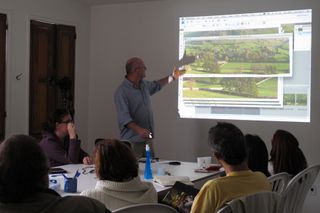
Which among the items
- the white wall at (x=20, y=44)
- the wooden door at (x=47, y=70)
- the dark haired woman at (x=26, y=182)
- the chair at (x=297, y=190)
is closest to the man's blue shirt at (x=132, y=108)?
the wooden door at (x=47, y=70)

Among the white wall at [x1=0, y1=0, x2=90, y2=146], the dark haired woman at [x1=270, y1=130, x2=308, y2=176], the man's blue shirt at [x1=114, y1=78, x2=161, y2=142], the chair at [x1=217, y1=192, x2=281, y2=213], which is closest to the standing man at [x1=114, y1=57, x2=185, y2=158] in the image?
the man's blue shirt at [x1=114, y1=78, x2=161, y2=142]

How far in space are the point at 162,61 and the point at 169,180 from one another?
254 cm

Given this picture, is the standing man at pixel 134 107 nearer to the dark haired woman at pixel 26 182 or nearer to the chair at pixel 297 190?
the chair at pixel 297 190

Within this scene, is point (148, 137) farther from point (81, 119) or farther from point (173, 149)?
point (81, 119)

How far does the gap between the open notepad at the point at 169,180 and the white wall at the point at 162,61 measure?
6.61 ft

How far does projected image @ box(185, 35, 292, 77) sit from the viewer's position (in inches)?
187

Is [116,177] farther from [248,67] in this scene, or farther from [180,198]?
[248,67]

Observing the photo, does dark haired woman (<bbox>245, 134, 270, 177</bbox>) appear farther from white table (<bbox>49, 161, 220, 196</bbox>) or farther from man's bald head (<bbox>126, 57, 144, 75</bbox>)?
man's bald head (<bbox>126, 57, 144, 75</bbox>)

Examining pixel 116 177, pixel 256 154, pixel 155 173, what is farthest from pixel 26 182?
pixel 155 173

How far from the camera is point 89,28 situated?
5660 millimetres

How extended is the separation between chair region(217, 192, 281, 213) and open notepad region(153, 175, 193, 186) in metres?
0.90

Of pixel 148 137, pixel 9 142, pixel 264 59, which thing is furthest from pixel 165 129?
pixel 9 142

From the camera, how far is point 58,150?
360 centimetres

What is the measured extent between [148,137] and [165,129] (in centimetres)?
100
